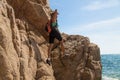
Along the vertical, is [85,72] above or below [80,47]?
below

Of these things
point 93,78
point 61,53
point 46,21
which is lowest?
point 93,78

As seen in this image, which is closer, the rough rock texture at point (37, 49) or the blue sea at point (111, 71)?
the rough rock texture at point (37, 49)

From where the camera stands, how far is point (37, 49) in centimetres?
1508

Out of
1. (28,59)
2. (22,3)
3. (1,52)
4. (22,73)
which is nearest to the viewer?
(1,52)

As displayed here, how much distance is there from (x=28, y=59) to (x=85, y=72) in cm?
386

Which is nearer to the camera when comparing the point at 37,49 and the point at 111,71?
the point at 37,49

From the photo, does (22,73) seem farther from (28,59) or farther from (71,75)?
(71,75)

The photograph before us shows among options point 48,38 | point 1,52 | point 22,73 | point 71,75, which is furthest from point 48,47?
point 1,52

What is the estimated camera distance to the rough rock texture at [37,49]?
1263 cm

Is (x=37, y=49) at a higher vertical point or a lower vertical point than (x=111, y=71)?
higher

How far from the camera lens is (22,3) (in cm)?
1636

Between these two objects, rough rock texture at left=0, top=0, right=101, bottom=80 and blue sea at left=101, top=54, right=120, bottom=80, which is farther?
blue sea at left=101, top=54, right=120, bottom=80

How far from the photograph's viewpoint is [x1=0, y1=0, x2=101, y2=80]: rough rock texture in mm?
12633

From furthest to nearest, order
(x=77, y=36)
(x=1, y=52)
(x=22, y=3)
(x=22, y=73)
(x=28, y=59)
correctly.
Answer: (x=77, y=36) < (x=22, y=3) < (x=28, y=59) < (x=22, y=73) < (x=1, y=52)
